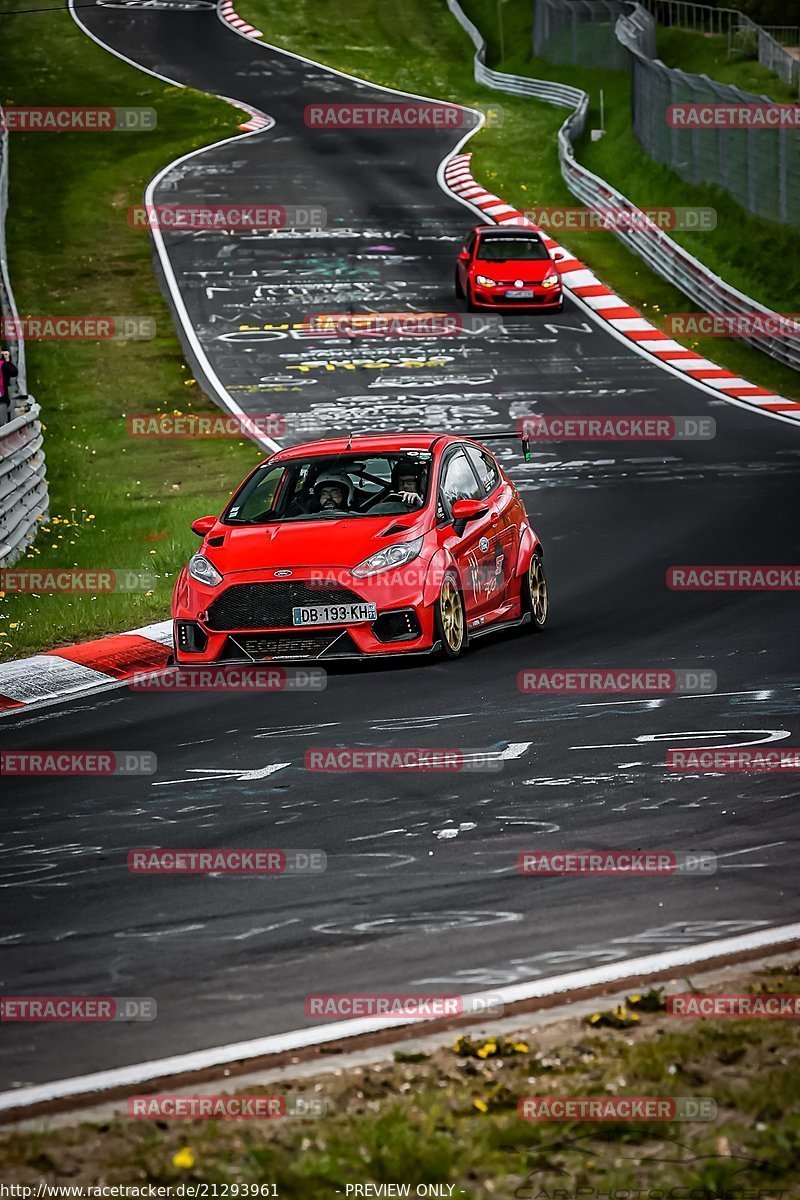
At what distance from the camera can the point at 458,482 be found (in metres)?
13.6

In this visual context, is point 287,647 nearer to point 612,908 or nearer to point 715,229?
point 612,908

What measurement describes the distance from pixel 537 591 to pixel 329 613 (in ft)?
8.18

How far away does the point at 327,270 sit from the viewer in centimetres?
3719

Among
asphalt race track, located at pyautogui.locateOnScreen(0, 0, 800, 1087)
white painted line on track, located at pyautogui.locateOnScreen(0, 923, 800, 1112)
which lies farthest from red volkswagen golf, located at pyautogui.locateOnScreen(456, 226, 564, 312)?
white painted line on track, located at pyautogui.locateOnScreen(0, 923, 800, 1112)

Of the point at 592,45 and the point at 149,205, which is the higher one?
the point at 592,45

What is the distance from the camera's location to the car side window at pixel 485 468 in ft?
45.9

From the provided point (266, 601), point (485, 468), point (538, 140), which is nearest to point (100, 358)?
point (485, 468)

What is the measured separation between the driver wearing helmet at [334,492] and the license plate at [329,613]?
1.24 meters

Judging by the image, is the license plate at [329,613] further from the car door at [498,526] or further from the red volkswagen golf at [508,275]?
the red volkswagen golf at [508,275]

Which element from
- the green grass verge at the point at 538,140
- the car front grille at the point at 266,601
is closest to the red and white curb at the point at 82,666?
the car front grille at the point at 266,601

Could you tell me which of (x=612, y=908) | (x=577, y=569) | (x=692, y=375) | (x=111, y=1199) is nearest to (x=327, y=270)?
(x=692, y=375)

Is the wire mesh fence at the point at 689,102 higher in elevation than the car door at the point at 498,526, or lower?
higher

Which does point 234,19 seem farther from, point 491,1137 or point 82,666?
point 491,1137

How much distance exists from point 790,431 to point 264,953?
1925 cm
